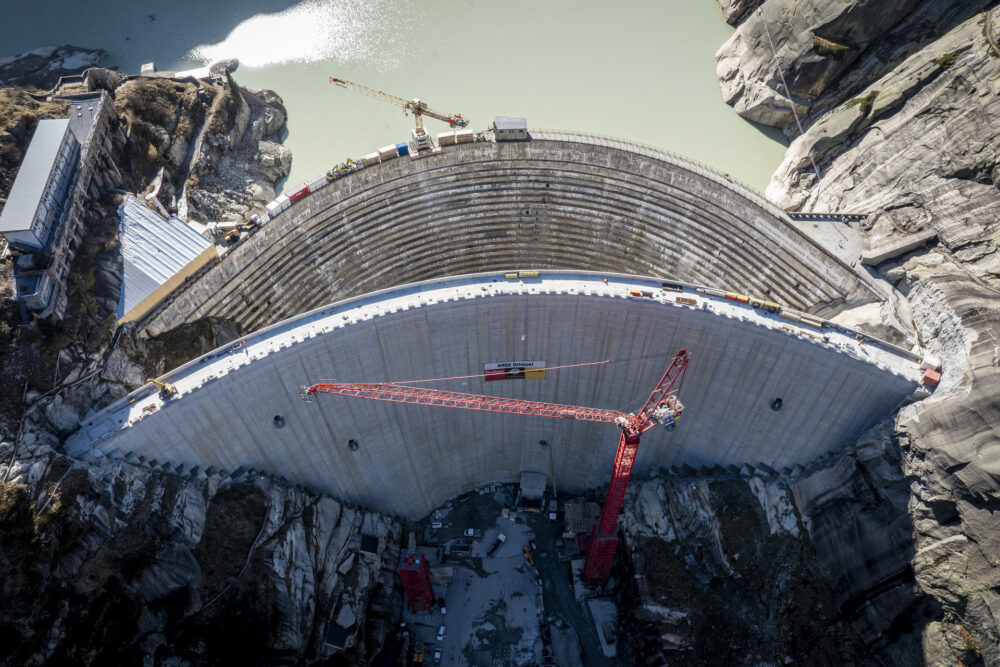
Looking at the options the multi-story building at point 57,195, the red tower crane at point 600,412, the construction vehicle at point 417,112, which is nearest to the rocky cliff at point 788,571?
the red tower crane at point 600,412

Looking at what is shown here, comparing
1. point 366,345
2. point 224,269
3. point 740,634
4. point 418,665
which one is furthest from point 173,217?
point 740,634

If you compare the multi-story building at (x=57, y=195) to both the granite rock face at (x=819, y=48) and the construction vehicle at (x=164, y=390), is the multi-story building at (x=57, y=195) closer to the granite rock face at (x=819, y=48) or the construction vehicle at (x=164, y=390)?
the construction vehicle at (x=164, y=390)

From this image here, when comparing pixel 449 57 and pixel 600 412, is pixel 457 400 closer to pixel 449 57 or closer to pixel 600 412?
pixel 600 412

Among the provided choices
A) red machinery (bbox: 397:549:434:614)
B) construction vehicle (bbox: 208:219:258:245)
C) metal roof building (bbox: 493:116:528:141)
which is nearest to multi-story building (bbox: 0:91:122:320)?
construction vehicle (bbox: 208:219:258:245)

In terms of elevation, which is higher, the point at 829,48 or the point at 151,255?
the point at 829,48

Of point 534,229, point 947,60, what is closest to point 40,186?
point 534,229

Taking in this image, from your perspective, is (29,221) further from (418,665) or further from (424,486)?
(418,665)
